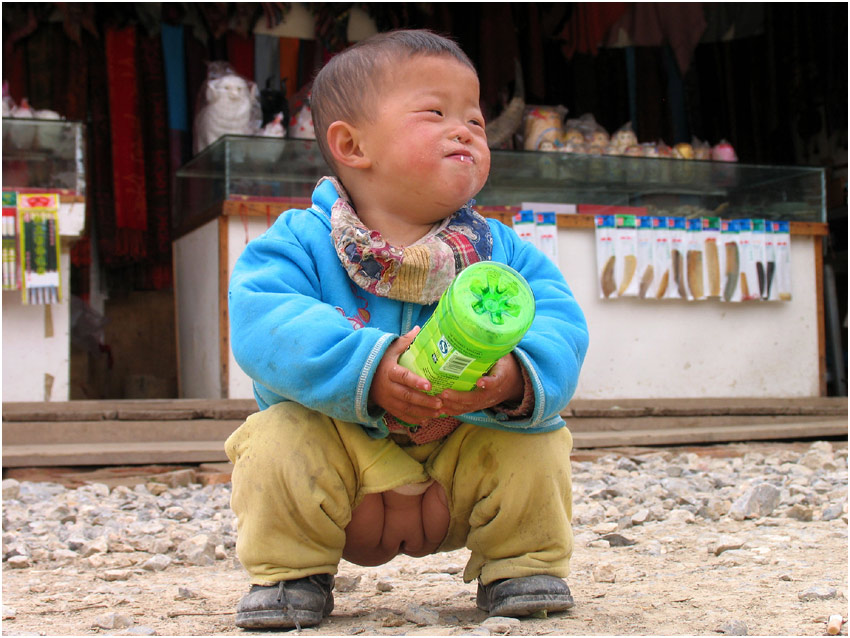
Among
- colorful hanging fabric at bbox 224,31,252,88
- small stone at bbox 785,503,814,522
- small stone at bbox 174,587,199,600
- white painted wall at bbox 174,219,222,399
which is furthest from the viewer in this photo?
colorful hanging fabric at bbox 224,31,252,88

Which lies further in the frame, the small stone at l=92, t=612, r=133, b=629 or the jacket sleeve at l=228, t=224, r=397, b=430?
the small stone at l=92, t=612, r=133, b=629

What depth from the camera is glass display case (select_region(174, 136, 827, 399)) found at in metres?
5.29

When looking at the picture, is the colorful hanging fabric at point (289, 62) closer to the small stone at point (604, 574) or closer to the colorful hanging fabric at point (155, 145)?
the colorful hanging fabric at point (155, 145)

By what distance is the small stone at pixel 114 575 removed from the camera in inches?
86.1

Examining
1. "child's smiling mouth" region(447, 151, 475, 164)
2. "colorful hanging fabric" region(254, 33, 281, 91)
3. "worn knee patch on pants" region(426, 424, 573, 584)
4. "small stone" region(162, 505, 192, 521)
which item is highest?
"colorful hanging fabric" region(254, 33, 281, 91)

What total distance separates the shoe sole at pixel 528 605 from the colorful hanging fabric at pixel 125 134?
5102 millimetres

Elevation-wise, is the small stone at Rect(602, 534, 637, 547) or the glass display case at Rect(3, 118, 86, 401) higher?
the glass display case at Rect(3, 118, 86, 401)

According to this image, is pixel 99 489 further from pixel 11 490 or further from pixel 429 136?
pixel 429 136

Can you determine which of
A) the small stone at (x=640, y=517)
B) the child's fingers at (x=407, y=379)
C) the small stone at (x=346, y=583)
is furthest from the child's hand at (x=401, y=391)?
the small stone at (x=640, y=517)

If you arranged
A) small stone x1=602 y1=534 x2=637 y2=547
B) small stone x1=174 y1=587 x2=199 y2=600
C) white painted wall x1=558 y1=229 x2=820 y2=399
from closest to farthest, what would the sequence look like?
small stone x1=174 y1=587 x2=199 y2=600
small stone x1=602 y1=534 x2=637 y2=547
white painted wall x1=558 y1=229 x2=820 y2=399

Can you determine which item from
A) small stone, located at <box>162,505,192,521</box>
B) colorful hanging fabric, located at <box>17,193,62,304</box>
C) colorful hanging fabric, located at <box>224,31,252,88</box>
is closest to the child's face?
small stone, located at <box>162,505,192,521</box>

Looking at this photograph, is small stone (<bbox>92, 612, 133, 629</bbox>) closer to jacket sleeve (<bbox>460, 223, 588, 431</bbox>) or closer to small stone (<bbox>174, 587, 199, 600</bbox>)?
small stone (<bbox>174, 587, 199, 600</bbox>)

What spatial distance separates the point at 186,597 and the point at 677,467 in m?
2.30

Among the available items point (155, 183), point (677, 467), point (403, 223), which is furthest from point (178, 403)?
point (403, 223)
